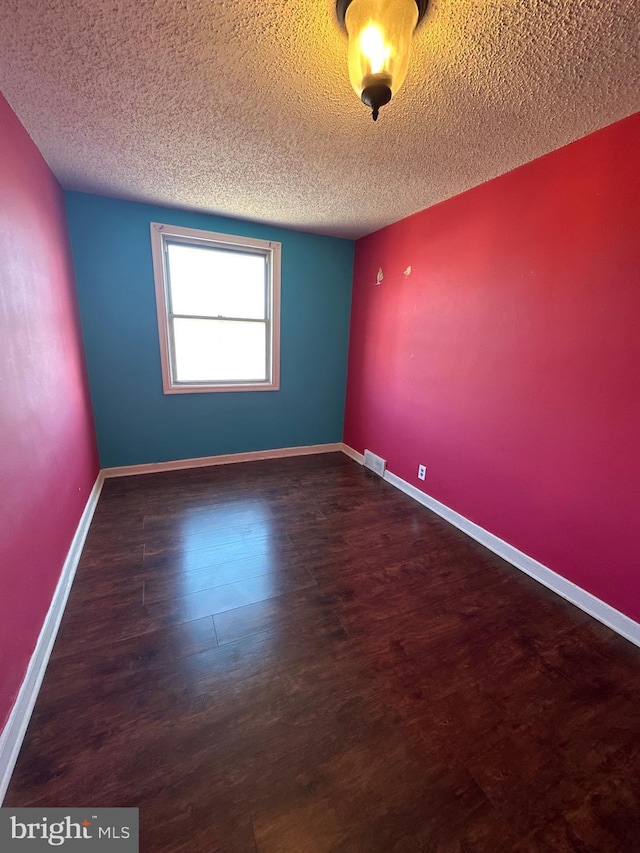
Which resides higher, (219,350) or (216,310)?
(216,310)

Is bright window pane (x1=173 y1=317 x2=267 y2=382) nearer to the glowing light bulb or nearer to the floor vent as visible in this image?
the floor vent

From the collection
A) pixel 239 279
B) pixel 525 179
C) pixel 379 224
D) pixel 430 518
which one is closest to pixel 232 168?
pixel 239 279

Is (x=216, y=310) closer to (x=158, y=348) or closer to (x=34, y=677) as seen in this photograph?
(x=158, y=348)

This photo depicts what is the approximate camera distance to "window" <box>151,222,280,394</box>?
301cm

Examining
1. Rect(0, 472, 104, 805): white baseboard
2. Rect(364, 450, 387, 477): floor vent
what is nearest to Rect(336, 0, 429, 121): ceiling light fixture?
Rect(0, 472, 104, 805): white baseboard

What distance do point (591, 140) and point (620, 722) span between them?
8.42 ft

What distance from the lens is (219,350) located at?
3.39 meters

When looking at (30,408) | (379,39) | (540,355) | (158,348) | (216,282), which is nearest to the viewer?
(379,39)

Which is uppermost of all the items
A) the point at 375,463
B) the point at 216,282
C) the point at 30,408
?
the point at 216,282

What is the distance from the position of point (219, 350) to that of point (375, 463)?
6.63 feet

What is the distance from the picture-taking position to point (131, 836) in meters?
0.91

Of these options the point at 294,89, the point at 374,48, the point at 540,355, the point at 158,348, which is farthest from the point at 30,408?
the point at 540,355

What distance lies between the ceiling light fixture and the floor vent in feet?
9.02

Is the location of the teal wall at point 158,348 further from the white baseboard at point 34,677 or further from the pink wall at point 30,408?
the white baseboard at point 34,677
